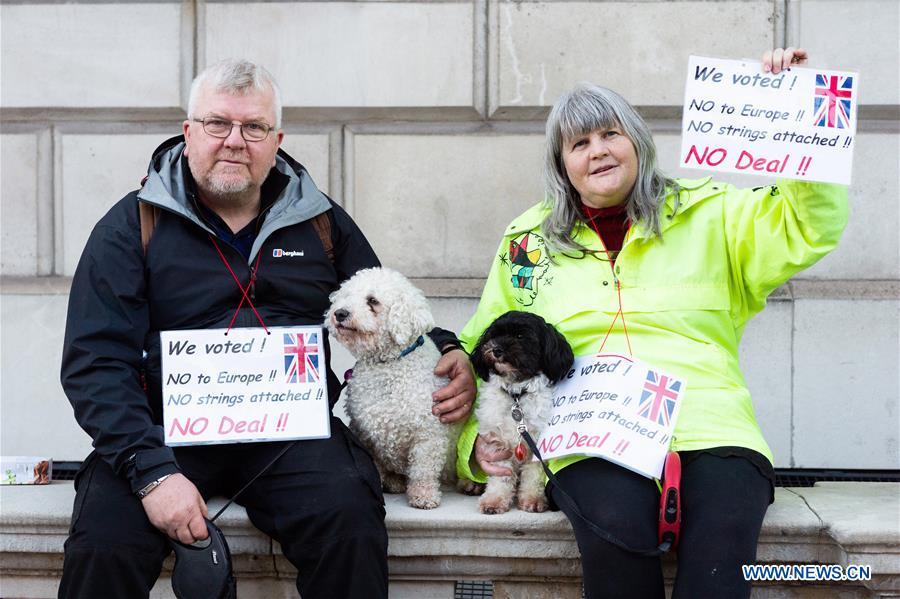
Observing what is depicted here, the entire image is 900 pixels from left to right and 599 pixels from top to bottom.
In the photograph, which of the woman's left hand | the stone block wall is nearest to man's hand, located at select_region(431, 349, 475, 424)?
the stone block wall

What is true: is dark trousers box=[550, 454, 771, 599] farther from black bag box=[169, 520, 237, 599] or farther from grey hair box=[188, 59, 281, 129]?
grey hair box=[188, 59, 281, 129]

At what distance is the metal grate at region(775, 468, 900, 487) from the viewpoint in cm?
452

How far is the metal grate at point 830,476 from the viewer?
452 centimetres

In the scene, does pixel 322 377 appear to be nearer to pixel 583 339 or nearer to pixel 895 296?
pixel 583 339

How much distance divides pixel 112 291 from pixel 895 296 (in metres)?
3.65

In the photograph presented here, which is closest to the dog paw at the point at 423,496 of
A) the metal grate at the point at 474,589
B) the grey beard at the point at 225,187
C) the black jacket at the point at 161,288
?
the metal grate at the point at 474,589

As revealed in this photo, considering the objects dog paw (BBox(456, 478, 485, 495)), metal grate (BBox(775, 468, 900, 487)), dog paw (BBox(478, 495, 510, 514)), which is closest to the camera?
dog paw (BBox(478, 495, 510, 514))

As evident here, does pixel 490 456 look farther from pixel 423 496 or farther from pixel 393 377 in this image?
pixel 393 377

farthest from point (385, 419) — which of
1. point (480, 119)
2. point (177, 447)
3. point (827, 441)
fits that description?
point (827, 441)

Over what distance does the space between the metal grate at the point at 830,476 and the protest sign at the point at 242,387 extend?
2577 mm

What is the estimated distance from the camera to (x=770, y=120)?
294 centimetres

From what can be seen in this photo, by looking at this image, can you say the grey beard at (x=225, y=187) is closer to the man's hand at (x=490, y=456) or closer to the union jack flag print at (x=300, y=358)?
the union jack flag print at (x=300, y=358)

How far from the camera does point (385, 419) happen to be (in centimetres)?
321

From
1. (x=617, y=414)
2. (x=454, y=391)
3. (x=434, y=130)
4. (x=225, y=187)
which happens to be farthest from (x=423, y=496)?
(x=434, y=130)
